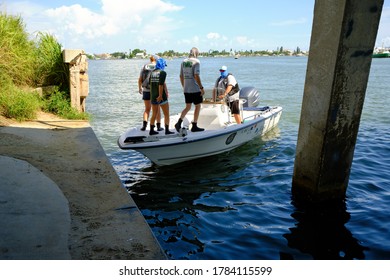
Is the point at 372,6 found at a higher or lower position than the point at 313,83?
higher

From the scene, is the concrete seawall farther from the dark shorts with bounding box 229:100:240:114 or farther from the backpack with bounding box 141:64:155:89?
the dark shorts with bounding box 229:100:240:114

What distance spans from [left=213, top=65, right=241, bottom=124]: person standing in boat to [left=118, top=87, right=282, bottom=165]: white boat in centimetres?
22

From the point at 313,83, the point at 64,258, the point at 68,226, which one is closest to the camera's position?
the point at 64,258

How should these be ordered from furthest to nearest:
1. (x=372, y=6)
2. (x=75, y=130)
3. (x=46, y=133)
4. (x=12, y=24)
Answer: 1. (x=12, y=24)
2. (x=75, y=130)
3. (x=46, y=133)
4. (x=372, y=6)

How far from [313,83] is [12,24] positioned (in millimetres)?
9822

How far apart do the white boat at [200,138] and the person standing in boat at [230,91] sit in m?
0.22

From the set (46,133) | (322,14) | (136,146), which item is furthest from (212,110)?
(322,14)

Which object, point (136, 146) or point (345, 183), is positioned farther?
point (136, 146)

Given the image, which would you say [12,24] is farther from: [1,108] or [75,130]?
[75,130]

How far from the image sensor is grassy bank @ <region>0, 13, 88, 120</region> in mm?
8961

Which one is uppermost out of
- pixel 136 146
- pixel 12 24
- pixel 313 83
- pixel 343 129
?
pixel 12 24

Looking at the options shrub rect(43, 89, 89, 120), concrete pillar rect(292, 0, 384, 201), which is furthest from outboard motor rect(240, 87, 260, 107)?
concrete pillar rect(292, 0, 384, 201)

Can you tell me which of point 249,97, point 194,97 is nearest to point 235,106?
point 194,97

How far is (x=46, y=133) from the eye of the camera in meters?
7.82
